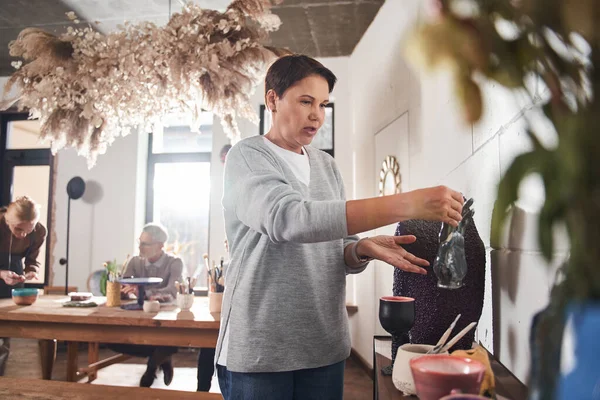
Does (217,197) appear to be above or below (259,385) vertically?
above

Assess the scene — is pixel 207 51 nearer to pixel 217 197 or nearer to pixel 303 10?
pixel 303 10

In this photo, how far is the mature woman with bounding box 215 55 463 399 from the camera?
44.5 inches

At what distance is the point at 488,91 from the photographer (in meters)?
1.25

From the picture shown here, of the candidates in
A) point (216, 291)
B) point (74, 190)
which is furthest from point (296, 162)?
point (74, 190)

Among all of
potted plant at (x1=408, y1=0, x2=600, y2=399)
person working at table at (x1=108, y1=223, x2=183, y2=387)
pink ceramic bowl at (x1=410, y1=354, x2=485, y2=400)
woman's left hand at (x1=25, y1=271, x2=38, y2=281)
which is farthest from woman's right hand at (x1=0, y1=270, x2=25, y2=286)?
potted plant at (x1=408, y1=0, x2=600, y2=399)

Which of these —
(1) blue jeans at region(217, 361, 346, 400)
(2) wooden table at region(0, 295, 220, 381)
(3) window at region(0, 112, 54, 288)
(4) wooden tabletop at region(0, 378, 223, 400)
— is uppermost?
(3) window at region(0, 112, 54, 288)

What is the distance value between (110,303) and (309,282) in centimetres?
218

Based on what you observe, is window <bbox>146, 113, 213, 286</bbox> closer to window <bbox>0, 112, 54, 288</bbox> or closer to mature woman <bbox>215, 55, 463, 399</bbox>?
window <bbox>0, 112, 54, 288</bbox>

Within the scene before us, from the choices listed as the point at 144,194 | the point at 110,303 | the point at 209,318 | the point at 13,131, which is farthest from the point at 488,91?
the point at 13,131

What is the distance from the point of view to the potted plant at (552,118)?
30cm

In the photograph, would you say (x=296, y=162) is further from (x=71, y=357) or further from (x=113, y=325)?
(x=71, y=357)

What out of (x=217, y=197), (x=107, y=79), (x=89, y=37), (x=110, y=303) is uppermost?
(x=89, y=37)

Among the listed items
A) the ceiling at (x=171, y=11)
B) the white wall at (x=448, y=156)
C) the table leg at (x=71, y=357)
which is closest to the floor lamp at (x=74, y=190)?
the ceiling at (x=171, y=11)

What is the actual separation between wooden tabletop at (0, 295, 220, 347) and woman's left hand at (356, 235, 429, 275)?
1409 mm
